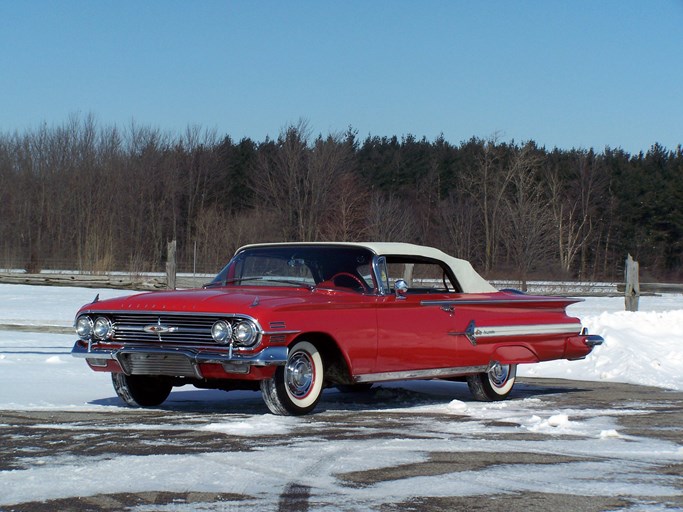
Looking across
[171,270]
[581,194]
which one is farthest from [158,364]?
[581,194]

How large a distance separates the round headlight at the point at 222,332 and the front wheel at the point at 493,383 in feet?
10.4

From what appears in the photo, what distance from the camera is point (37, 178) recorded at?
250 feet

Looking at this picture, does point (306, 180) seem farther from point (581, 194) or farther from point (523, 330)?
point (523, 330)

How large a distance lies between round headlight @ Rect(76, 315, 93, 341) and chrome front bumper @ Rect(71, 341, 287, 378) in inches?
13.9

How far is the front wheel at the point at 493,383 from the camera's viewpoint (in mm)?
10383

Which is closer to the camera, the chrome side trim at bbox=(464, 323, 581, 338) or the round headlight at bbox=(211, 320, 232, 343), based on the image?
the round headlight at bbox=(211, 320, 232, 343)

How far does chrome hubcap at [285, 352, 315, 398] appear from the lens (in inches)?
332

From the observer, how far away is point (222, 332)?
8062mm

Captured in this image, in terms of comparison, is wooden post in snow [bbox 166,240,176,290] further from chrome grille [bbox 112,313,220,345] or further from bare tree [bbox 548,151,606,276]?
bare tree [bbox 548,151,606,276]

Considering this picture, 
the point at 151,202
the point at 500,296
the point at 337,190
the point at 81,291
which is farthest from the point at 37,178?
the point at 500,296

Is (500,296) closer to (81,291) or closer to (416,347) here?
(416,347)

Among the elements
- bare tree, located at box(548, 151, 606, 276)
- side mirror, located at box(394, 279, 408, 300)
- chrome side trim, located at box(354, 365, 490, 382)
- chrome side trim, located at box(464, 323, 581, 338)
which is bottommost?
chrome side trim, located at box(354, 365, 490, 382)

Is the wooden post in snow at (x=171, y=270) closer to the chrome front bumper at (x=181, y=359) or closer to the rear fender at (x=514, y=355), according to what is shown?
the rear fender at (x=514, y=355)

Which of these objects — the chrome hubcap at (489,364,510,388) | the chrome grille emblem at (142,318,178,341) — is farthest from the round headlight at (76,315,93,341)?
the chrome hubcap at (489,364,510,388)
